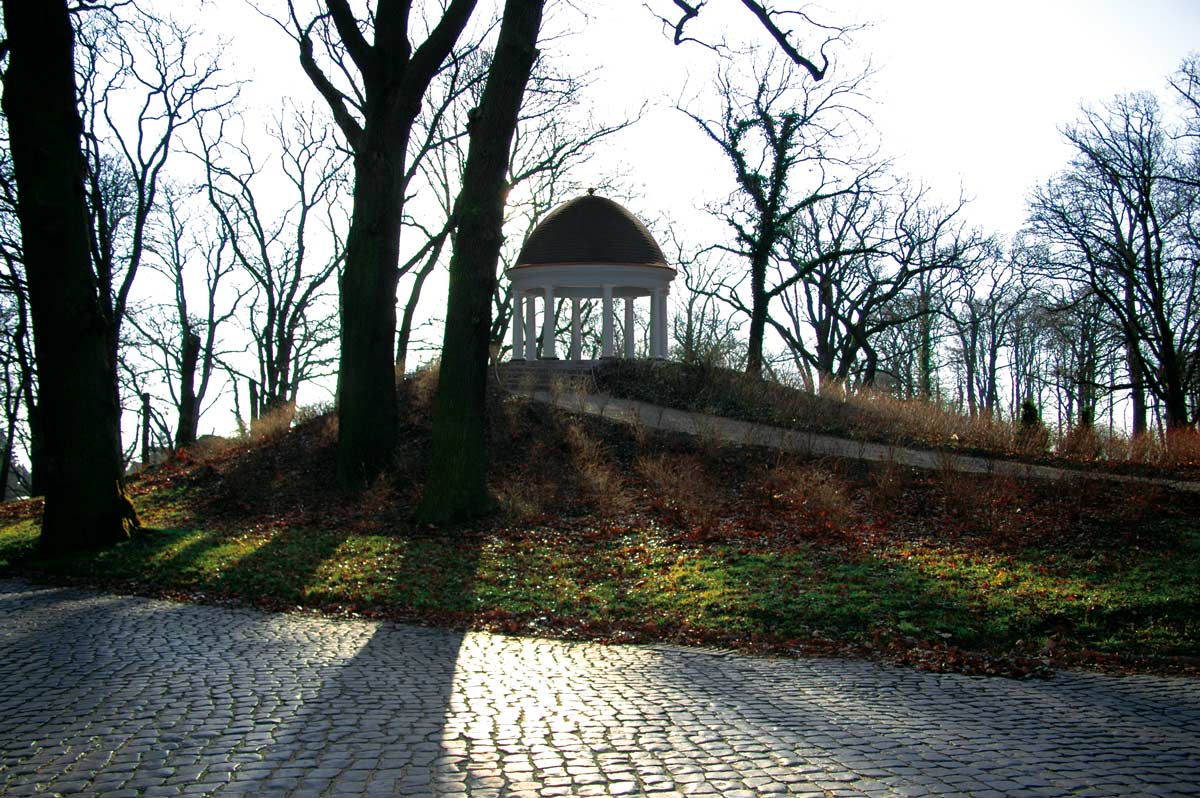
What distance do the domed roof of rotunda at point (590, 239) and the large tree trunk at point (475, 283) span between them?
14074 millimetres

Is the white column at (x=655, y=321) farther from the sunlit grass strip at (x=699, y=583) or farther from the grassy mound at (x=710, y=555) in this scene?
the sunlit grass strip at (x=699, y=583)

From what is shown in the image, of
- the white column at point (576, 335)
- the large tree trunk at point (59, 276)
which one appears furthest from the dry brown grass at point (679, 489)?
the white column at point (576, 335)

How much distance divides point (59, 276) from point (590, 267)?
660 inches

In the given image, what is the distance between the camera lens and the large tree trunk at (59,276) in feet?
37.9

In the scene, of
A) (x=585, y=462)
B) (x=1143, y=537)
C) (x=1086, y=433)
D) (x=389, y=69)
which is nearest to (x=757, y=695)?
(x=1143, y=537)

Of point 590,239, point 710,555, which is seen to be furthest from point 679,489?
point 590,239

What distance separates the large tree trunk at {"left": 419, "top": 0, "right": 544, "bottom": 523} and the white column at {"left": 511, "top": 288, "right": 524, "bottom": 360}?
1513cm

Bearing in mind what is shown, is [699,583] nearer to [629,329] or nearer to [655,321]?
[655,321]

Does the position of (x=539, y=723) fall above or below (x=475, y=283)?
below

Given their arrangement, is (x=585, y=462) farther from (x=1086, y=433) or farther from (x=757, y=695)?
(x=757, y=695)

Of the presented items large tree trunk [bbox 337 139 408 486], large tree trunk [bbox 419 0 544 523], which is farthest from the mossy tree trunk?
large tree trunk [bbox 419 0 544 523]

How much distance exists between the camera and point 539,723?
5.39m

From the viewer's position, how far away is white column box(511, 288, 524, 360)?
28.7 metres

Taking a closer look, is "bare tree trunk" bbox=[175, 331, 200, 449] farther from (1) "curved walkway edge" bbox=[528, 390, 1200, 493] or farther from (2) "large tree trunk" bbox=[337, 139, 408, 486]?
(2) "large tree trunk" bbox=[337, 139, 408, 486]
